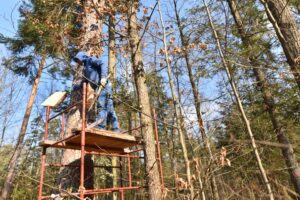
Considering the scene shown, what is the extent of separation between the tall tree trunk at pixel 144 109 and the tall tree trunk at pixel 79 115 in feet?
2.21

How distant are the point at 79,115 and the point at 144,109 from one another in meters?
1.93

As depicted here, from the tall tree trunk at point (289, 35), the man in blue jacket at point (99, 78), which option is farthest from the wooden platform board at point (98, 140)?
the tall tree trunk at point (289, 35)

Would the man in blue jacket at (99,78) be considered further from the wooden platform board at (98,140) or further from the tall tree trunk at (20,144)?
the tall tree trunk at (20,144)

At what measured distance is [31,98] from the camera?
12.3 metres

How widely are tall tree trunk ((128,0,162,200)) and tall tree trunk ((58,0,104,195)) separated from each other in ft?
2.21

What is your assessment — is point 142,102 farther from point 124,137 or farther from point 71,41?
point 71,41

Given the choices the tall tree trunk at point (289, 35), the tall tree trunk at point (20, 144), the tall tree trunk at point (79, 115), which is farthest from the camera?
the tall tree trunk at point (20, 144)

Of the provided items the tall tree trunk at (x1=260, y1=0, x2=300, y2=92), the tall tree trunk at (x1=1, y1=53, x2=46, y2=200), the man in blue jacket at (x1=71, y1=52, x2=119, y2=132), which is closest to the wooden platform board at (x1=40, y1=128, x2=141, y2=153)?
the man in blue jacket at (x1=71, y1=52, x2=119, y2=132)

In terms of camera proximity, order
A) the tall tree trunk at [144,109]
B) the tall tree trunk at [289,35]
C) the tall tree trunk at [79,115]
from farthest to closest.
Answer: the tall tree trunk at [79,115]
the tall tree trunk at [289,35]
the tall tree trunk at [144,109]

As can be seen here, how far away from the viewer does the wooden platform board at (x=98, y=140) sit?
13.8 feet

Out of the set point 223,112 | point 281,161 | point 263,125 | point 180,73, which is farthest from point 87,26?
point 281,161

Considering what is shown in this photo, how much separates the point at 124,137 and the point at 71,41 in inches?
112

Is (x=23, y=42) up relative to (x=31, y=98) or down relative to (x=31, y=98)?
up

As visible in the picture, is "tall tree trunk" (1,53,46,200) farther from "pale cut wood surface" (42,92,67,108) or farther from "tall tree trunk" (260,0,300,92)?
"tall tree trunk" (260,0,300,92)
